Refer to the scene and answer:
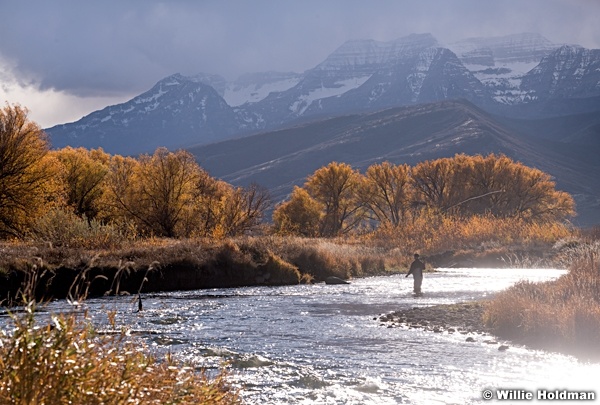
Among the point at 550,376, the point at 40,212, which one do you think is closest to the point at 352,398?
the point at 550,376

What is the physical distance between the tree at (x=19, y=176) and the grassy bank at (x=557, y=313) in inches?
1542

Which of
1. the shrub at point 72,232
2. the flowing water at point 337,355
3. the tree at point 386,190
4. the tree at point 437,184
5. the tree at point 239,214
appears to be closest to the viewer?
the flowing water at point 337,355

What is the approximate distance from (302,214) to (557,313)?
3066 inches

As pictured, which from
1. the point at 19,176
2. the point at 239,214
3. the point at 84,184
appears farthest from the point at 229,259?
the point at 239,214

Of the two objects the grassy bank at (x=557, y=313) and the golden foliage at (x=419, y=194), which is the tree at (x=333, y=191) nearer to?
the golden foliage at (x=419, y=194)

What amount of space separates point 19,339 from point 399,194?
330 ft

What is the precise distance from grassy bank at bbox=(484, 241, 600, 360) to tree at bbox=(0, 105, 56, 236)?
39160mm

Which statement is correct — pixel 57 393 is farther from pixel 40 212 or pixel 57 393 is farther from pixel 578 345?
pixel 40 212

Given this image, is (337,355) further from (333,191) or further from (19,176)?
(333,191)

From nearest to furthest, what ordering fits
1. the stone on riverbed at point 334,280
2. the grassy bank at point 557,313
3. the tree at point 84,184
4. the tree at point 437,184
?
the grassy bank at point 557,313
the stone on riverbed at point 334,280
the tree at point 84,184
the tree at point 437,184

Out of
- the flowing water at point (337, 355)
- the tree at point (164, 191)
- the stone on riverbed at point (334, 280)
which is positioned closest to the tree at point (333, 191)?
the tree at point (164, 191)

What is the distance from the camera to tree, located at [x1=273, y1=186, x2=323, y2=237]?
9606 centimetres

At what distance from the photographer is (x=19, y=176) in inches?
2066

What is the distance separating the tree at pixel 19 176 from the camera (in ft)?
171
